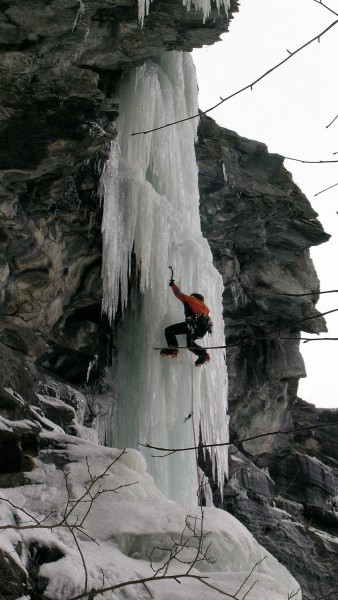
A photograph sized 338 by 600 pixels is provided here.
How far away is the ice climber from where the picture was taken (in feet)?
27.0

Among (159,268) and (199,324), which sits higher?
(159,268)

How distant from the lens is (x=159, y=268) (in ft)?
28.6

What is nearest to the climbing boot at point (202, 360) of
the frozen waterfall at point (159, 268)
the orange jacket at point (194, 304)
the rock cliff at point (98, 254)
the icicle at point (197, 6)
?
the frozen waterfall at point (159, 268)

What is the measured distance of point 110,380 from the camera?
936cm

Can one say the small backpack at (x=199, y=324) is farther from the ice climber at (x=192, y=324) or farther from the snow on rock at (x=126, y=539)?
the snow on rock at (x=126, y=539)

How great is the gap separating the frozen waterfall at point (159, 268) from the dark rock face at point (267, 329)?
1.23 meters

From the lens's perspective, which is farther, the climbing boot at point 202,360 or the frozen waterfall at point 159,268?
the climbing boot at point 202,360

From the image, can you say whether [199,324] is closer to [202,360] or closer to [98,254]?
[202,360]

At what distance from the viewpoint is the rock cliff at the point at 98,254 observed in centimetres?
637

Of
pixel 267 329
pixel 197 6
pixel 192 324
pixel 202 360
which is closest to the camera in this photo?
pixel 197 6

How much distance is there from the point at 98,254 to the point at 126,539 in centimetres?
423

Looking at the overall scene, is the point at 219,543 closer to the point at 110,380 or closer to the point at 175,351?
the point at 175,351

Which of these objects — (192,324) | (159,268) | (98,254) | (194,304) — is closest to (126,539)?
(192,324)

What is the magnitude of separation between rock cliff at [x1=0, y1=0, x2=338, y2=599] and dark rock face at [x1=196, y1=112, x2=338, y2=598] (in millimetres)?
A: 25
